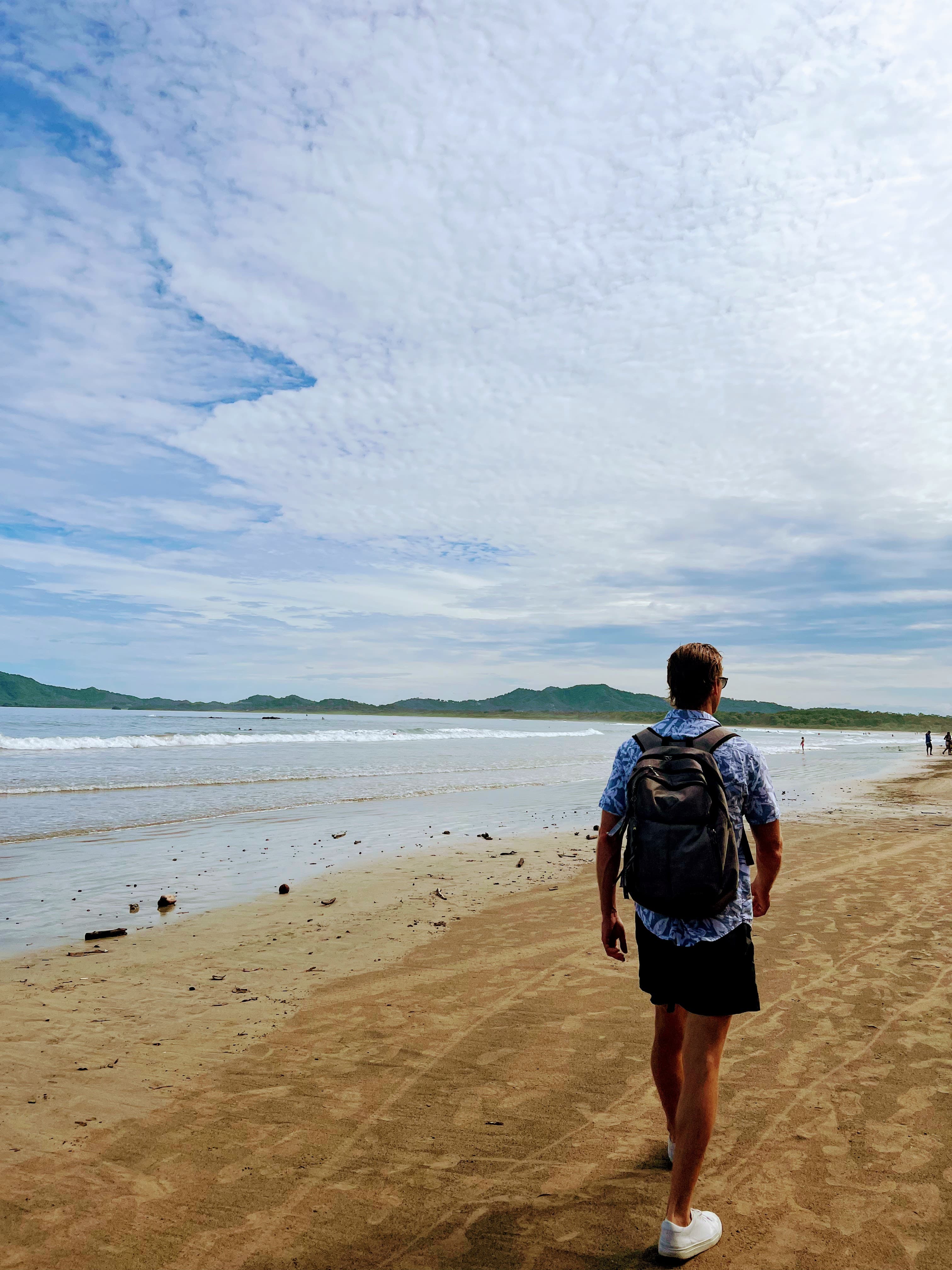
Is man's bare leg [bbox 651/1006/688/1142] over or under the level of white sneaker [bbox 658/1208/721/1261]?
over

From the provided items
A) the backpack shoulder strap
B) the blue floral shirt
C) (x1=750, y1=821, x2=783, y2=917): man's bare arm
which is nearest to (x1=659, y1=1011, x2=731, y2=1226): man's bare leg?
the blue floral shirt

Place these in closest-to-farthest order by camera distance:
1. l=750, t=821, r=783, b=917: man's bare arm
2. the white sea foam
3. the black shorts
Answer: the black shorts < l=750, t=821, r=783, b=917: man's bare arm < the white sea foam

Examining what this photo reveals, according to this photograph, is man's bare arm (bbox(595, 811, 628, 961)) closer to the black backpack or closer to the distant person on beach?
the distant person on beach

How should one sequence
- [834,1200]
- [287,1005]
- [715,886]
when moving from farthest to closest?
[287,1005] → [834,1200] → [715,886]

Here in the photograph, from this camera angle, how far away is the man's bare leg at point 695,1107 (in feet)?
9.67

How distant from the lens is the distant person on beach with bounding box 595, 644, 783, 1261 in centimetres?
281

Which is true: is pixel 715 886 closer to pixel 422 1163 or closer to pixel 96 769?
pixel 422 1163

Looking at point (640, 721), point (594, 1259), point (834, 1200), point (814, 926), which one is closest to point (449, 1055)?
point (594, 1259)

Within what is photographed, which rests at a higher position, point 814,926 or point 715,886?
point 715,886

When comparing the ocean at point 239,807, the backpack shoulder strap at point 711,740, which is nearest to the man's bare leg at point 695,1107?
the backpack shoulder strap at point 711,740

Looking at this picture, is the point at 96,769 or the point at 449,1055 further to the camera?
the point at 96,769

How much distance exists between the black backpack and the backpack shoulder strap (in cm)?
3

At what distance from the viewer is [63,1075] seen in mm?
4555

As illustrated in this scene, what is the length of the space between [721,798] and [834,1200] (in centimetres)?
206
